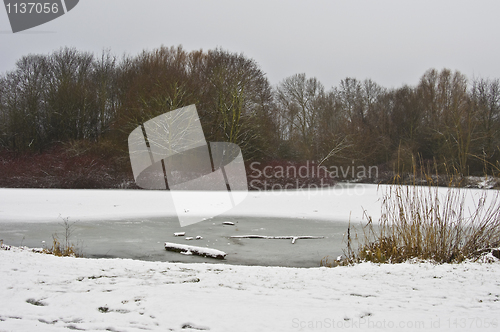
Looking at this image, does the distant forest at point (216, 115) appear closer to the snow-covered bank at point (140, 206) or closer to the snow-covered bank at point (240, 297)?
the snow-covered bank at point (140, 206)

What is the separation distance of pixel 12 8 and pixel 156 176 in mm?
13730

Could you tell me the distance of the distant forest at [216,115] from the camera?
23.2 m

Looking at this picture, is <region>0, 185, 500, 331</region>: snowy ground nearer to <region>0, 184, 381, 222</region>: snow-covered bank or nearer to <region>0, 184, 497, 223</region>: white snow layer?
<region>0, 184, 497, 223</region>: white snow layer

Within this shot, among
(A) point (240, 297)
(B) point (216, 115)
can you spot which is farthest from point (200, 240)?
(B) point (216, 115)

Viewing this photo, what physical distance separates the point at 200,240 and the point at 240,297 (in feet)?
16.9

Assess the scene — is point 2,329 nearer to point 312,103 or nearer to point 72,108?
point 72,108

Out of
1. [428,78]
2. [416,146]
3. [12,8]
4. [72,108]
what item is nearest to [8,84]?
[72,108]

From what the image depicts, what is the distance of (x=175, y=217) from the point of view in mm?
11953

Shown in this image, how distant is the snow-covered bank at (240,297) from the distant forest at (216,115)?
57.2 ft

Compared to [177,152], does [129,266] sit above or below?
below

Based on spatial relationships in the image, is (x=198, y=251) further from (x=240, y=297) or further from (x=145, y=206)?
(x=145, y=206)

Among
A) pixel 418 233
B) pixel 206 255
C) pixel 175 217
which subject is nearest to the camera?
pixel 418 233

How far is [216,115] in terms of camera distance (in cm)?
2505

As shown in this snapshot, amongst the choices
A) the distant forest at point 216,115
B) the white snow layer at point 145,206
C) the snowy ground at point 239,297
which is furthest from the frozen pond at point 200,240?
the distant forest at point 216,115
